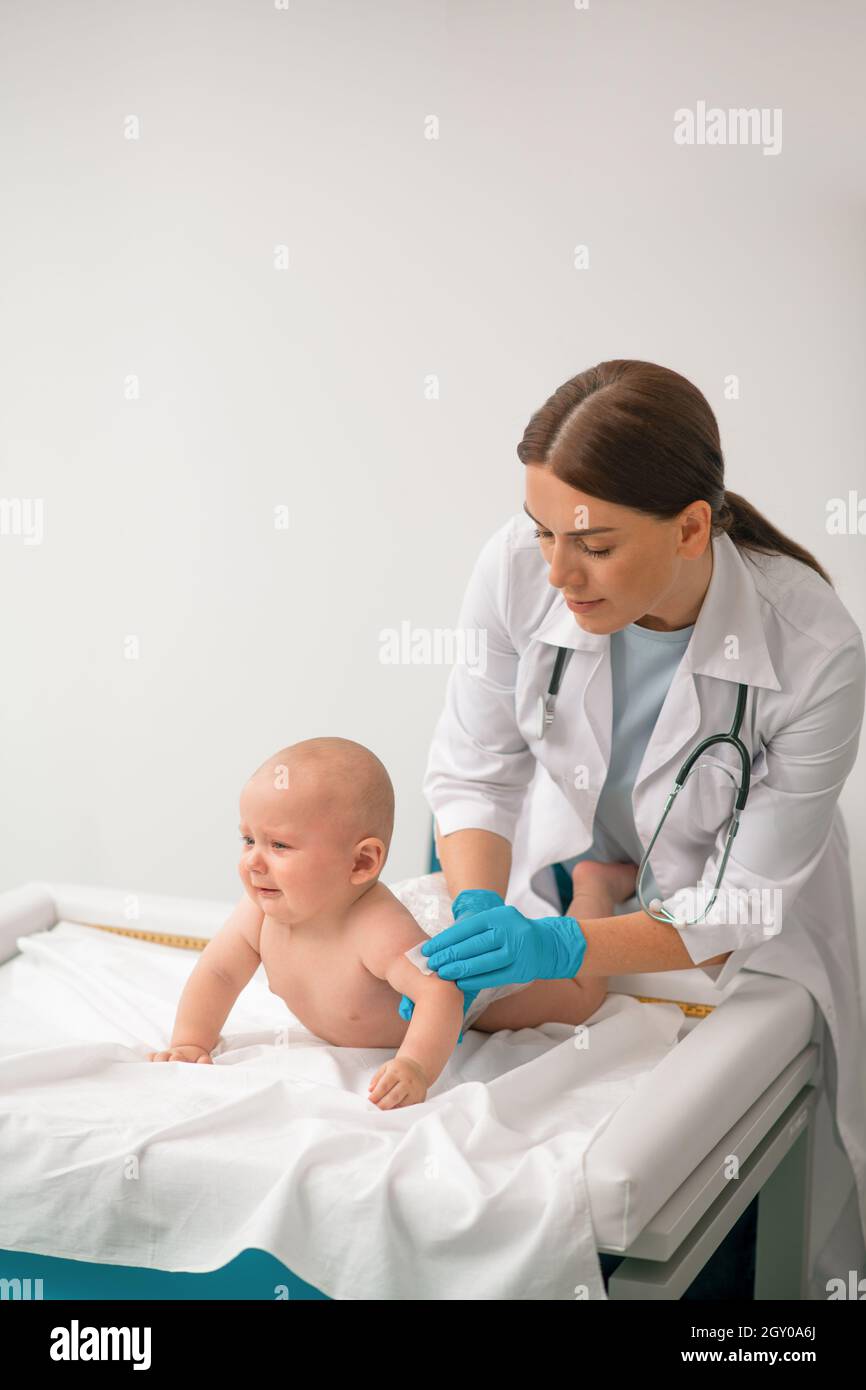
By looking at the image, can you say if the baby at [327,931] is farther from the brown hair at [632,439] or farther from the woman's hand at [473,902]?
the brown hair at [632,439]

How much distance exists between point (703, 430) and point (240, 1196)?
3.51ft

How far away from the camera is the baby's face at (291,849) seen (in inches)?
63.0

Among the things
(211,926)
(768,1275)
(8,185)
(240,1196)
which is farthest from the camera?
(8,185)

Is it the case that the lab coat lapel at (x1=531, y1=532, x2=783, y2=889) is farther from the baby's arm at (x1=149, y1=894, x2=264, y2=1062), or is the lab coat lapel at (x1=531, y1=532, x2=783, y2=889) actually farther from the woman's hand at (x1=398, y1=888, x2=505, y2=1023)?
the baby's arm at (x1=149, y1=894, x2=264, y2=1062)

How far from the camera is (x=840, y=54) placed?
8.35ft

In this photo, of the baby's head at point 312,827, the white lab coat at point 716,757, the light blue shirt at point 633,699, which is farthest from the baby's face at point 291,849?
the light blue shirt at point 633,699

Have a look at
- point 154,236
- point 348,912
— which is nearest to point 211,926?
point 348,912

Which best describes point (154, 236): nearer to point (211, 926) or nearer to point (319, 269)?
point (319, 269)

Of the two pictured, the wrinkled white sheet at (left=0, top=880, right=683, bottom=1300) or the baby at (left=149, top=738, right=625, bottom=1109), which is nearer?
the wrinkled white sheet at (left=0, top=880, right=683, bottom=1300)

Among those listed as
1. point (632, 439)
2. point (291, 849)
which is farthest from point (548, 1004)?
point (632, 439)

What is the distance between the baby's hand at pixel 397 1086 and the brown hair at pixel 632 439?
2.36ft

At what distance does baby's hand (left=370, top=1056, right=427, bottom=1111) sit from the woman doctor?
0.15 m

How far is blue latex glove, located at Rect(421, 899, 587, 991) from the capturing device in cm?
157

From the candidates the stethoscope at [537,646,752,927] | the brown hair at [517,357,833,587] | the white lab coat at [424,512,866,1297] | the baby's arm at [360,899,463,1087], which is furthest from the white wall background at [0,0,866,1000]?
the baby's arm at [360,899,463,1087]
